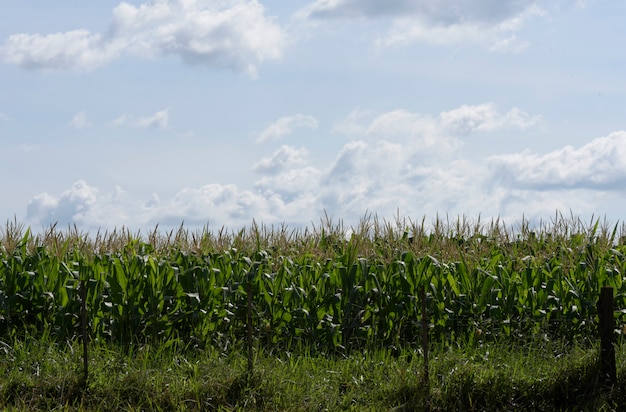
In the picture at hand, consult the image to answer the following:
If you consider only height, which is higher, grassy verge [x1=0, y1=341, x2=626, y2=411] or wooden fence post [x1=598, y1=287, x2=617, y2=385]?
wooden fence post [x1=598, y1=287, x2=617, y2=385]

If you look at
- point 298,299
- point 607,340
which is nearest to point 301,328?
point 298,299

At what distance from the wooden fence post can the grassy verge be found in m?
0.12

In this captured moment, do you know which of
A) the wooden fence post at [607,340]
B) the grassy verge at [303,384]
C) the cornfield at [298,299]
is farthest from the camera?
the cornfield at [298,299]

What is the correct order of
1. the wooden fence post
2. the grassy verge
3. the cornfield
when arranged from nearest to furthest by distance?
the grassy verge < the wooden fence post < the cornfield

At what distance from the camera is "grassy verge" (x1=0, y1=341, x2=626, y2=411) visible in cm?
884

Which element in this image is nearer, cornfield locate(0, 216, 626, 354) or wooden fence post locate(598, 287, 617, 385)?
wooden fence post locate(598, 287, 617, 385)

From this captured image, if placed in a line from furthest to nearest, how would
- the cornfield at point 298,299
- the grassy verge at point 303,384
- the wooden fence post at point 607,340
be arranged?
1. the cornfield at point 298,299
2. the wooden fence post at point 607,340
3. the grassy verge at point 303,384

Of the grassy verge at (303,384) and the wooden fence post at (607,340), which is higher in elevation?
the wooden fence post at (607,340)

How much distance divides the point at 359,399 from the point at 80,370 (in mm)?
3353

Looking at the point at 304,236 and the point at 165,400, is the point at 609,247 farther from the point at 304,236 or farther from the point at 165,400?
the point at 165,400

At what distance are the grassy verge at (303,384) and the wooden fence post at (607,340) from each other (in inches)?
4.8

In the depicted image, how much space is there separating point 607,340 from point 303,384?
360 centimetres

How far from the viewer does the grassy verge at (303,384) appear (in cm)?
884

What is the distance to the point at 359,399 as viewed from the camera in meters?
9.01
